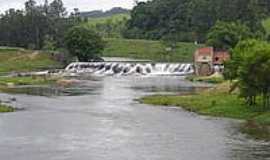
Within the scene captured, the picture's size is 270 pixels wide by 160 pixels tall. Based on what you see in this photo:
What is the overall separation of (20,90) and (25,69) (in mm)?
42088

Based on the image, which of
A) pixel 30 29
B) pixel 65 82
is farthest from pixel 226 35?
pixel 30 29

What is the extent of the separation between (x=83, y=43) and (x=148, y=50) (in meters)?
29.2

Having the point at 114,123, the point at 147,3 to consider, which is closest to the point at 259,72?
the point at 114,123

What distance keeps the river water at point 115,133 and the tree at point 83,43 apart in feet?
172

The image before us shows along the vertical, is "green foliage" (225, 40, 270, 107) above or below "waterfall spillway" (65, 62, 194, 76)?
above

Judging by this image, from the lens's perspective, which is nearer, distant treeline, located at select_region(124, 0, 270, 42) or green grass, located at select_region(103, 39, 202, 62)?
green grass, located at select_region(103, 39, 202, 62)

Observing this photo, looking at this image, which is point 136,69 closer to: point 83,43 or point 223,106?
point 83,43

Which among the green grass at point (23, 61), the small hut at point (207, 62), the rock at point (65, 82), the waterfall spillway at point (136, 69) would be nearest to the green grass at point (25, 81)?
the rock at point (65, 82)

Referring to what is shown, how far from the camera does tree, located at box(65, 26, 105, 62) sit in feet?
398

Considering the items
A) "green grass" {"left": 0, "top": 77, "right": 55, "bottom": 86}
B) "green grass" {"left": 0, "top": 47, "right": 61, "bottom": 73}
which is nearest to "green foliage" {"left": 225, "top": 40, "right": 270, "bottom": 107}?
"green grass" {"left": 0, "top": 77, "right": 55, "bottom": 86}

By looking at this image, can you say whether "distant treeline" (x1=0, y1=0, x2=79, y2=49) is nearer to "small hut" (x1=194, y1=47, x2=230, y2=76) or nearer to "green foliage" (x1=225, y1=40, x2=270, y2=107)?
"small hut" (x1=194, y1=47, x2=230, y2=76)

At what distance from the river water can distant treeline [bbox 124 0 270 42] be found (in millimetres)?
77919

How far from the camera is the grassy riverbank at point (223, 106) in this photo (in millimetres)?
49000

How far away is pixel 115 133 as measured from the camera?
4569 cm
